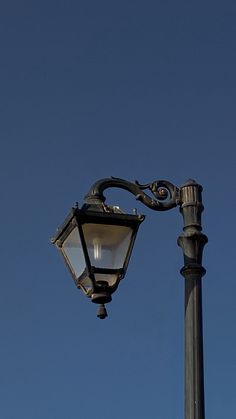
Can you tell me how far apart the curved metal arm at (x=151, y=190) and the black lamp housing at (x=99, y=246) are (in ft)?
1.87

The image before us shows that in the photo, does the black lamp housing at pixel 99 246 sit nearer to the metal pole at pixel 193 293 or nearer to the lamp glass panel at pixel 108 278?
the lamp glass panel at pixel 108 278

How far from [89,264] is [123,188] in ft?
3.56

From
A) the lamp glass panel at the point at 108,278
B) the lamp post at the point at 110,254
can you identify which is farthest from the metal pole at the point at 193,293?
the lamp glass panel at the point at 108,278

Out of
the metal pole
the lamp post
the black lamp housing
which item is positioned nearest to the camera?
the metal pole

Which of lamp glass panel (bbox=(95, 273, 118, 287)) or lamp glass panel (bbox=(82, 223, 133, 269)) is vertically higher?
lamp glass panel (bbox=(82, 223, 133, 269))

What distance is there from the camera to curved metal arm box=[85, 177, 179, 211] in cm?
1020

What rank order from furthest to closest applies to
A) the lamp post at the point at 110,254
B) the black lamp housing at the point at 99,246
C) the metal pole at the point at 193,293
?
the black lamp housing at the point at 99,246
the lamp post at the point at 110,254
the metal pole at the point at 193,293

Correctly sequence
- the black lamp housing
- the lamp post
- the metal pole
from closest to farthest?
the metal pole → the lamp post → the black lamp housing

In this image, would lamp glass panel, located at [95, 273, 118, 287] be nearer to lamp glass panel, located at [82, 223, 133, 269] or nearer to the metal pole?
lamp glass panel, located at [82, 223, 133, 269]

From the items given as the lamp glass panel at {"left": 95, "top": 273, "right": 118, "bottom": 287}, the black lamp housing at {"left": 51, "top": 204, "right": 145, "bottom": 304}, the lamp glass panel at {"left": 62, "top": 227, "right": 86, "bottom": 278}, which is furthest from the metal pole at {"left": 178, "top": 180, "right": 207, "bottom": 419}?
the lamp glass panel at {"left": 62, "top": 227, "right": 86, "bottom": 278}

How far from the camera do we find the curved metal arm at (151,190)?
10.2m

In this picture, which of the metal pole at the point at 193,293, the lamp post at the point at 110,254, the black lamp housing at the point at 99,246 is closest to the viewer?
the metal pole at the point at 193,293

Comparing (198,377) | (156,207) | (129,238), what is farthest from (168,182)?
(198,377)

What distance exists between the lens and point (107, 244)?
31.5 feet
